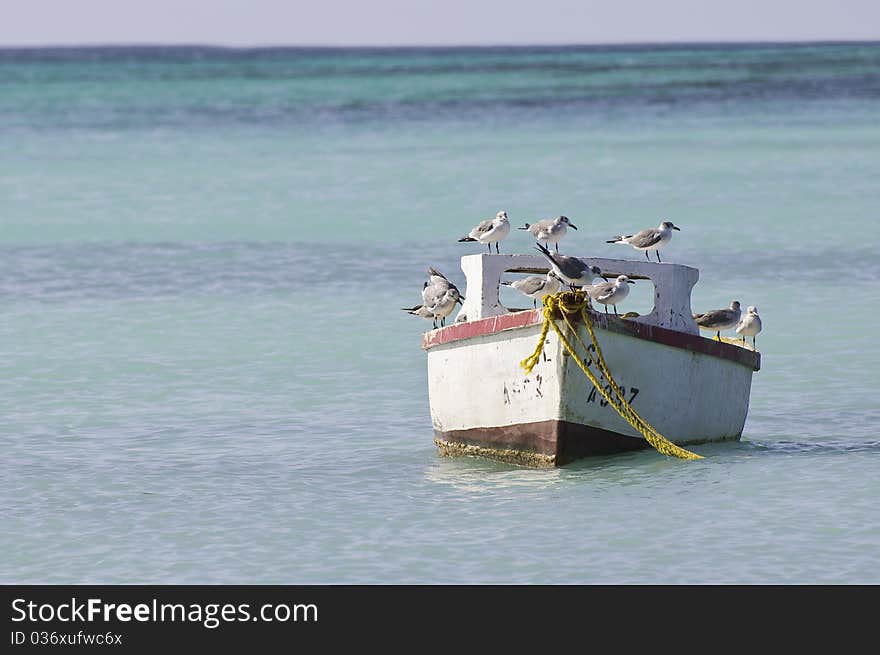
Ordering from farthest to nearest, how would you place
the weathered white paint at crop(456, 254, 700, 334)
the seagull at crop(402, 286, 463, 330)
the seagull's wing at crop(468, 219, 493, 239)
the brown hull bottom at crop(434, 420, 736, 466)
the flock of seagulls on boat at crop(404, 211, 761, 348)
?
the seagull's wing at crop(468, 219, 493, 239) → the seagull at crop(402, 286, 463, 330) → the weathered white paint at crop(456, 254, 700, 334) → the brown hull bottom at crop(434, 420, 736, 466) → the flock of seagulls on boat at crop(404, 211, 761, 348)

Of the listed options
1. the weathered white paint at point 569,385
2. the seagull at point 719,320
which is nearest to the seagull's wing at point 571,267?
the weathered white paint at point 569,385

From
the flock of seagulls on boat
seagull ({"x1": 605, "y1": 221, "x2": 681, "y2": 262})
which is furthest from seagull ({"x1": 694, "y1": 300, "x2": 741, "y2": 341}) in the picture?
seagull ({"x1": 605, "y1": 221, "x2": 681, "y2": 262})

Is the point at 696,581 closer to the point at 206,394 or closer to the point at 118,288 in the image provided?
the point at 206,394

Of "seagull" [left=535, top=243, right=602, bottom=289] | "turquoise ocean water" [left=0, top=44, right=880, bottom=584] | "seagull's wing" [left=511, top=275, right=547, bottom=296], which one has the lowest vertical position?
"turquoise ocean water" [left=0, top=44, right=880, bottom=584]

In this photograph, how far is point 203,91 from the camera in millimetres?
91000

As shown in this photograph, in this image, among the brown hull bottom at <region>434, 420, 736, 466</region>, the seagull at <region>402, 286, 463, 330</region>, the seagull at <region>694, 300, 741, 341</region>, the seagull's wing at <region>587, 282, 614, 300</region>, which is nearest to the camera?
the brown hull bottom at <region>434, 420, 736, 466</region>

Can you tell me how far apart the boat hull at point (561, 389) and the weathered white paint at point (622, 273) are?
0.30 meters

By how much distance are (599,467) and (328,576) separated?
9.24 ft

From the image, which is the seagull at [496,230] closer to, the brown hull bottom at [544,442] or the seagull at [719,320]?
the seagull at [719,320]

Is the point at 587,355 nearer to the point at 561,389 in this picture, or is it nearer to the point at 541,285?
the point at 561,389

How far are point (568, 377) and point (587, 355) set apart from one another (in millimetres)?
200

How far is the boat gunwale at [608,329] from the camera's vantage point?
12.6 m

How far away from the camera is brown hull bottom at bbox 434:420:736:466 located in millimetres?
12773

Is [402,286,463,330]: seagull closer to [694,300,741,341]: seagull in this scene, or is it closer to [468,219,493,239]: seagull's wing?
[468,219,493,239]: seagull's wing
